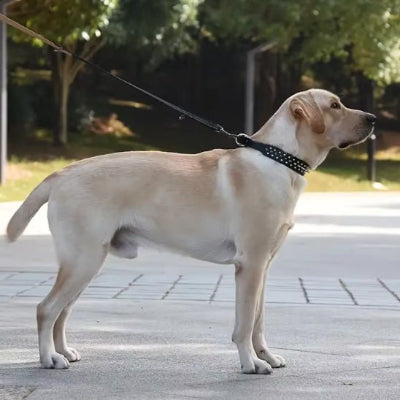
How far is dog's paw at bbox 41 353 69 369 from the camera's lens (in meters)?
6.98

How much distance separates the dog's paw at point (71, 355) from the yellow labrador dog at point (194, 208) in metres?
0.14

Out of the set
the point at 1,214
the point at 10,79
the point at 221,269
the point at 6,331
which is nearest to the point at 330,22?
the point at 10,79

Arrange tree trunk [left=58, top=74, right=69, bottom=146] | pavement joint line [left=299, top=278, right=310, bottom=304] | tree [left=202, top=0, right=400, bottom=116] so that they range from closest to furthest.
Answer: pavement joint line [left=299, top=278, right=310, bottom=304] → tree trunk [left=58, top=74, right=69, bottom=146] → tree [left=202, top=0, right=400, bottom=116]

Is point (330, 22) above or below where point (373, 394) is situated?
below

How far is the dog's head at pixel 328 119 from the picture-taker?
7.12 meters

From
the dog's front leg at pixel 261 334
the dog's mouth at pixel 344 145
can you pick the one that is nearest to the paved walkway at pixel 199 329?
the dog's front leg at pixel 261 334

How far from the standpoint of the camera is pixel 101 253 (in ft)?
23.0

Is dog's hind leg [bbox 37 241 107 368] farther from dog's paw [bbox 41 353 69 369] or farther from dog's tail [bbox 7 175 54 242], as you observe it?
dog's tail [bbox 7 175 54 242]

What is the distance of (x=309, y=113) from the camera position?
→ 711 cm

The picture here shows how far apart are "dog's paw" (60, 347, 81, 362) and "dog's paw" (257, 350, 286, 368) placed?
1.12m

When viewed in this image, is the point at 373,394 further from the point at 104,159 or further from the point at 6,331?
the point at 6,331

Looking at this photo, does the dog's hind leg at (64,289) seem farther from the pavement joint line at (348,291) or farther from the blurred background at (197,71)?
the blurred background at (197,71)

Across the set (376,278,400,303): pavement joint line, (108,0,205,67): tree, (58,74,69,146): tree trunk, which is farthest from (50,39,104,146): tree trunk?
(376,278,400,303): pavement joint line

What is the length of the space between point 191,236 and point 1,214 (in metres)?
15.0
